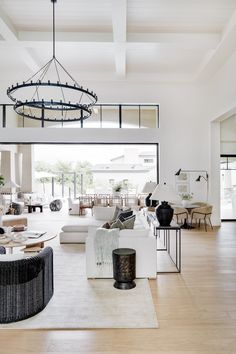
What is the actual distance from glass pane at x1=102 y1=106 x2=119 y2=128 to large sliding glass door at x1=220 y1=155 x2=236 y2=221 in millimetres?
3704

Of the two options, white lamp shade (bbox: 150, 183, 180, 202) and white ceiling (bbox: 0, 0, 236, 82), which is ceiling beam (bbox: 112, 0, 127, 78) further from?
white lamp shade (bbox: 150, 183, 180, 202)

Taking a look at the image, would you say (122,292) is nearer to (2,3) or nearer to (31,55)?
(2,3)

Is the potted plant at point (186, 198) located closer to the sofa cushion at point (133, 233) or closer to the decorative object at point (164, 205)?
the decorative object at point (164, 205)

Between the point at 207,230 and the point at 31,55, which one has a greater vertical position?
the point at 31,55

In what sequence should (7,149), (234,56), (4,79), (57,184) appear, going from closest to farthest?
(234,56)
(4,79)
(7,149)
(57,184)

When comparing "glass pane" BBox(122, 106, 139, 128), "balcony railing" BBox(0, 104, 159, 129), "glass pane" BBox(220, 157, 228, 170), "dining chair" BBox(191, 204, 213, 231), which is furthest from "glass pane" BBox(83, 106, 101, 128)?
"glass pane" BBox(220, 157, 228, 170)

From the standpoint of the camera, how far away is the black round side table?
3.67 metres

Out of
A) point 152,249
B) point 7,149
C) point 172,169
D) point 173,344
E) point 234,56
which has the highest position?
point 234,56

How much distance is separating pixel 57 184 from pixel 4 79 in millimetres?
7682

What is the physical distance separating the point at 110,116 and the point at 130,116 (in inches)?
25.6

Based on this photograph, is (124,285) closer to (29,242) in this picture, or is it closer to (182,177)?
(29,242)

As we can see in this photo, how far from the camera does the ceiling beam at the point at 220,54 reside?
511cm

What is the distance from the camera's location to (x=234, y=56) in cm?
607

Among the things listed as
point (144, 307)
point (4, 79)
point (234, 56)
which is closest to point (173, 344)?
point (144, 307)
